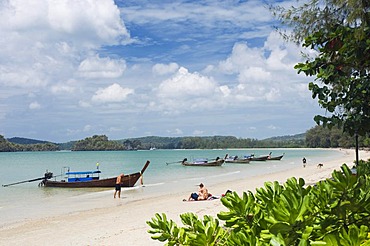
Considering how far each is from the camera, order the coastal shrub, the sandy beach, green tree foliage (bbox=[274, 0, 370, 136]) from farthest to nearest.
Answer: the sandy beach < green tree foliage (bbox=[274, 0, 370, 136]) < the coastal shrub

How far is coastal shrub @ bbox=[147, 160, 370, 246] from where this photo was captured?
1245mm

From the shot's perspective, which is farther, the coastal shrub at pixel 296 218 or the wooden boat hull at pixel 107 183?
the wooden boat hull at pixel 107 183

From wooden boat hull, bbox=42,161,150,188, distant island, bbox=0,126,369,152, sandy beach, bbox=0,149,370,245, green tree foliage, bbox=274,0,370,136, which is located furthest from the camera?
distant island, bbox=0,126,369,152

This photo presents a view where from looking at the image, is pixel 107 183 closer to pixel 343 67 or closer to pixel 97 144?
pixel 343 67

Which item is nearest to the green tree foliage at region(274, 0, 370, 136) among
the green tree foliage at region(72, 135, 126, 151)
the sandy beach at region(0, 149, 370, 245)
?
the sandy beach at region(0, 149, 370, 245)

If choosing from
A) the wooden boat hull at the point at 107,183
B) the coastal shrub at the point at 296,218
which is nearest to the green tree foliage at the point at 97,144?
the wooden boat hull at the point at 107,183

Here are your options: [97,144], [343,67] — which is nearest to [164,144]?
[97,144]

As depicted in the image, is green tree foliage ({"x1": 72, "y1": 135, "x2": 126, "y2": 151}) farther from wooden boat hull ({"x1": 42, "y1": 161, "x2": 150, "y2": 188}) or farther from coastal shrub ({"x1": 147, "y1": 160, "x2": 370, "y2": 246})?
coastal shrub ({"x1": 147, "y1": 160, "x2": 370, "y2": 246})

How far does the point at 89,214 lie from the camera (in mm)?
15031

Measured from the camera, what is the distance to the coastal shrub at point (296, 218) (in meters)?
1.25

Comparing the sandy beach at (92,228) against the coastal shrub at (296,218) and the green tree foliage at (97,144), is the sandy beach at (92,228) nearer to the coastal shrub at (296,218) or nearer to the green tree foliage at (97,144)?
the coastal shrub at (296,218)

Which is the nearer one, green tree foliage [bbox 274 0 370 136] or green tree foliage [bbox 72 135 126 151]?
green tree foliage [bbox 274 0 370 136]

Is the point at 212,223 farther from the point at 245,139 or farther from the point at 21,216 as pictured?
the point at 245,139

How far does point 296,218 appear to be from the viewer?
1.24 meters
